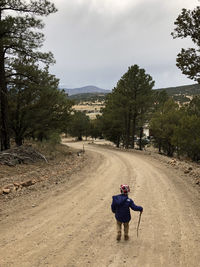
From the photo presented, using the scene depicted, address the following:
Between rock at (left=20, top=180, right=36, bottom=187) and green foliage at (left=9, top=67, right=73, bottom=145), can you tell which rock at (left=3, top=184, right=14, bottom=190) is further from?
green foliage at (left=9, top=67, right=73, bottom=145)

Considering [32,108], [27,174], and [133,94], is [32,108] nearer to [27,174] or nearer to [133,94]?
[27,174]

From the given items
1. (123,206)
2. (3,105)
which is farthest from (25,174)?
(123,206)

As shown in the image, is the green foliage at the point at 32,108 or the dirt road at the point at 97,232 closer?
the dirt road at the point at 97,232

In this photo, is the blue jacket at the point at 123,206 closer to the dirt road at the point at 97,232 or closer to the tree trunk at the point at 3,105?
the dirt road at the point at 97,232

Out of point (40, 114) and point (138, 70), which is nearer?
point (40, 114)

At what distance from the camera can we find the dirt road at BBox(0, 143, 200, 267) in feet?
15.7

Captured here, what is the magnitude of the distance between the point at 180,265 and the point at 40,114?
670 inches

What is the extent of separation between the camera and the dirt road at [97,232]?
4.79 meters

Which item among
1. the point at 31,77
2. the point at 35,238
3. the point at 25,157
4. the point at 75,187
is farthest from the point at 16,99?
the point at 35,238

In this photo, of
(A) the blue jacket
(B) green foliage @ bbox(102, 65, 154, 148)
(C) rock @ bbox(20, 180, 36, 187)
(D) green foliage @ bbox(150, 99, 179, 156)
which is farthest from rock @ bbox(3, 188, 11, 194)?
(D) green foliage @ bbox(150, 99, 179, 156)

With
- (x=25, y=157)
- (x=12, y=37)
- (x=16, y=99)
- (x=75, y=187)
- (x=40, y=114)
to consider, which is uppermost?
(x=12, y=37)

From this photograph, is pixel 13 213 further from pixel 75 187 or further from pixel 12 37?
pixel 12 37

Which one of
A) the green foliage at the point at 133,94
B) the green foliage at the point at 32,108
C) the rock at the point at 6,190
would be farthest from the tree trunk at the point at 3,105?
the green foliage at the point at 133,94

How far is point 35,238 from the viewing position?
564 centimetres
